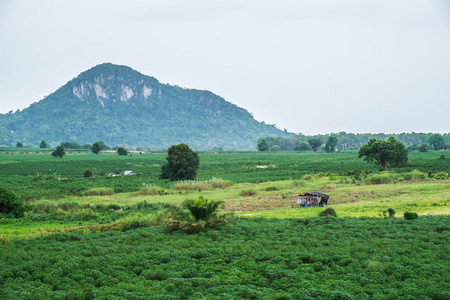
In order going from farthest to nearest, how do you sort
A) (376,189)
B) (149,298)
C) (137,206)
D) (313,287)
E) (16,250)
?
(376,189), (137,206), (16,250), (313,287), (149,298)

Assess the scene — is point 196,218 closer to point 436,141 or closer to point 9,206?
point 9,206

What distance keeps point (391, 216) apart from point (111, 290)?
17552 millimetres

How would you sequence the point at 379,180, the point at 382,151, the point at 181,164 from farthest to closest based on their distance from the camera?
1. the point at 382,151
2. the point at 181,164
3. the point at 379,180

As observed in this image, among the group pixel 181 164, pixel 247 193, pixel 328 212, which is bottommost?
pixel 247 193

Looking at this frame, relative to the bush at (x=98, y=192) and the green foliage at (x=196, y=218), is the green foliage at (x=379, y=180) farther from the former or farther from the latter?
the green foliage at (x=196, y=218)

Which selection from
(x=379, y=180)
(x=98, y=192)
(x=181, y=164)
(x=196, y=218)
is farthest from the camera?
(x=181, y=164)

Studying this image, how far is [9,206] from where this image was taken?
92.0 feet

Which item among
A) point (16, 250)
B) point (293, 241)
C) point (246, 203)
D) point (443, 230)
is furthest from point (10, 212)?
point (443, 230)

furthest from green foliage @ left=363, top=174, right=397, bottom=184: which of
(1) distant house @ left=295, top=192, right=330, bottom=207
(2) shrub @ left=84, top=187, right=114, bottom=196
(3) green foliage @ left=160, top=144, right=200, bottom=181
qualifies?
(2) shrub @ left=84, top=187, right=114, bottom=196

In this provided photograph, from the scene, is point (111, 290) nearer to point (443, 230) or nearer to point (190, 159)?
point (443, 230)

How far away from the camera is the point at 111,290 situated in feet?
39.8

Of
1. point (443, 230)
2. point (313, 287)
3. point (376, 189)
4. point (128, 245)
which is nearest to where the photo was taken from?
point (313, 287)

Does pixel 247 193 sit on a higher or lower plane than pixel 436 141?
lower

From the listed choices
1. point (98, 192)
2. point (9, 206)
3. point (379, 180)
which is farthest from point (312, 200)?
point (98, 192)
